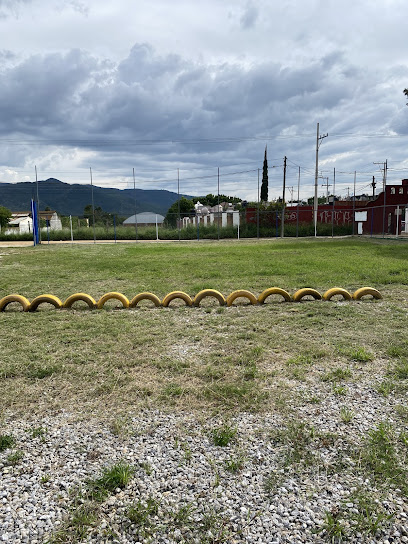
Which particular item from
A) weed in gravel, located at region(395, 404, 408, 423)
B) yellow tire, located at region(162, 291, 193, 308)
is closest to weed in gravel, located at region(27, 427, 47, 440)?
weed in gravel, located at region(395, 404, 408, 423)

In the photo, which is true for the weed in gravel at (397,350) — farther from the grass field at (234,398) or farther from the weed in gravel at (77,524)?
the weed in gravel at (77,524)

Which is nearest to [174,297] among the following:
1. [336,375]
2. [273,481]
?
[336,375]

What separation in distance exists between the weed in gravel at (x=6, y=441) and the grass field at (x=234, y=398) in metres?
0.01

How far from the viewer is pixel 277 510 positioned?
216 centimetres

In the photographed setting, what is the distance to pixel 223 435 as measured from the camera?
2824 millimetres

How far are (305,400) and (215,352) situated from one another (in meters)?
1.38

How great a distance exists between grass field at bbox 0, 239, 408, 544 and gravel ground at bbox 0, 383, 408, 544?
0.04 feet

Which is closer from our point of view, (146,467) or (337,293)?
(146,467)

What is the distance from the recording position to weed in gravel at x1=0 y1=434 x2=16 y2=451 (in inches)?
108

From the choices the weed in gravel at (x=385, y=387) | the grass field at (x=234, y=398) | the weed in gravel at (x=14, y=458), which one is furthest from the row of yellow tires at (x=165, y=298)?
the weed in gravel at (x=14, y=458)

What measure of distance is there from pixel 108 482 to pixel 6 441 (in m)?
0.90

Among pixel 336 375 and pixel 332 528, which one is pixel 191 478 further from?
pixel 336 375

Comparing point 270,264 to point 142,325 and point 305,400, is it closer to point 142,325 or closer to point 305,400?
point 142,325

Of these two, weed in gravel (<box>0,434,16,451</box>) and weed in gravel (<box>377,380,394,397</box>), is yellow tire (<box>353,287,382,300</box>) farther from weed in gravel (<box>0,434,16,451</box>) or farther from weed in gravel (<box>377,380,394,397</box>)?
weed in gravel (<box>0,434,16,451</box>)
